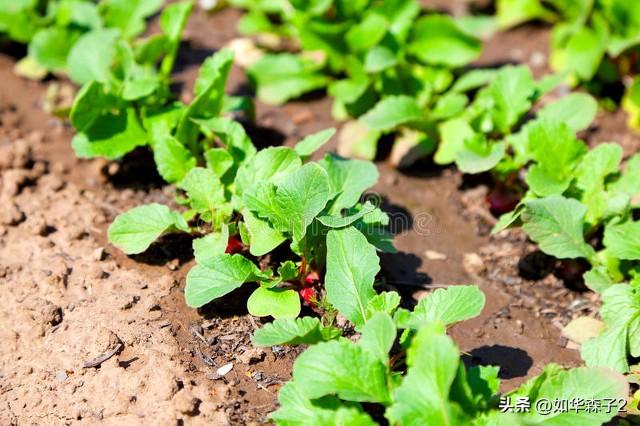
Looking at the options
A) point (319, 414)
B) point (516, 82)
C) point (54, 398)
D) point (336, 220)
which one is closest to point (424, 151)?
point (516, 82)

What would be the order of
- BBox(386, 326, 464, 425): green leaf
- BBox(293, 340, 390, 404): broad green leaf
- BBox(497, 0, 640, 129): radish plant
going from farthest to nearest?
BBox(497, 0, 640, 129): radish plant < BBox(293, 340, 390, 404): broad green leaf < BBox(386, 326, 464, 425): green leaf

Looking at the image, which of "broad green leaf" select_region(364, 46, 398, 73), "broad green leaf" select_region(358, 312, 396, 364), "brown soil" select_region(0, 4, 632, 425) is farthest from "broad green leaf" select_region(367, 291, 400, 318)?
"broad green leaf" select_region(364, 46, 398, 73)

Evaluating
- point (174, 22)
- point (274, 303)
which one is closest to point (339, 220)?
point (274, 303)

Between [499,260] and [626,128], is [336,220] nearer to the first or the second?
[499,260]

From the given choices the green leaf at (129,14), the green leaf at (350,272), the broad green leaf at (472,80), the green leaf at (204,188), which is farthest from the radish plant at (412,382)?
the green leaf at (129,14)

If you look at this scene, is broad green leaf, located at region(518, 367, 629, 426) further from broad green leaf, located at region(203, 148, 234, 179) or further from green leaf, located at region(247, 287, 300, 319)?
broad green leaf, located at region(203, 148, 234, 179)

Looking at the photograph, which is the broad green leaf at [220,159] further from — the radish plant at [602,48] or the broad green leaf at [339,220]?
the radish plant at [602,48]
